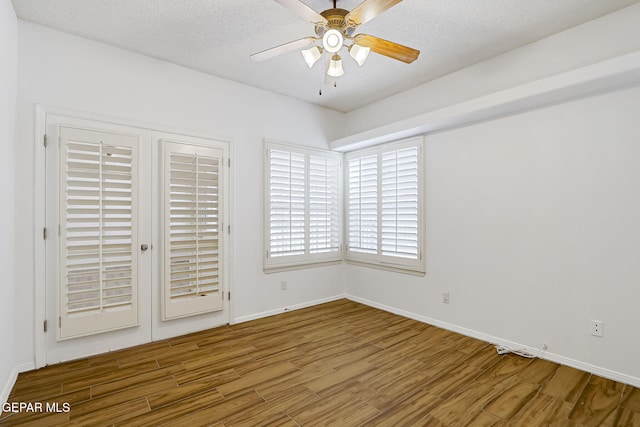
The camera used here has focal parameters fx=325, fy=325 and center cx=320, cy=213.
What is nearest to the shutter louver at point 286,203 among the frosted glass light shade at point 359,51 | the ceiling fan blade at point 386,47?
the frosted glass light shade at point 359,51

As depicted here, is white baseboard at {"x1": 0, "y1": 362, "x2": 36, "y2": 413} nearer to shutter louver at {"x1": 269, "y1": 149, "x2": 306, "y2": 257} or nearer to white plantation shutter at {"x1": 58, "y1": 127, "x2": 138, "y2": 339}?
white plantation shutter at {"x1": 58, "y1": 127, "x2": 138, "y2": 339}

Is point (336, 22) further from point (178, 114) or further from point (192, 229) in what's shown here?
point (192, 229)

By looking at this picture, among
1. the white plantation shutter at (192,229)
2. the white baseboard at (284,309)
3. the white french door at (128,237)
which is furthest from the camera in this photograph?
the white baseboard at (284,309)

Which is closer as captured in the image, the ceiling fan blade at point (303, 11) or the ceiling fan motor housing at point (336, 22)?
the ceiling fan blade at point (303, 11)

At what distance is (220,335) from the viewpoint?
335 cm

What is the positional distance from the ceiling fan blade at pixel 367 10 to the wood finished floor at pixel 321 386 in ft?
8.01

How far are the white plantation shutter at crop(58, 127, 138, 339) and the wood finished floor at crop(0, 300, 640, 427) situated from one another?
1.30 ft

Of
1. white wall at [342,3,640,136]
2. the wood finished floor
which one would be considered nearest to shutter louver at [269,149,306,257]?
the wood finished floor

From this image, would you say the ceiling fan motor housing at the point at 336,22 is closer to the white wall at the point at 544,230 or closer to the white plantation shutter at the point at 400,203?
the white wall at the point at 544,230

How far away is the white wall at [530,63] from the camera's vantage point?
2432 mm

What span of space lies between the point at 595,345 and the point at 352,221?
287 cm

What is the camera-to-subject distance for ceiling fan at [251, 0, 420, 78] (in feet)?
6.15

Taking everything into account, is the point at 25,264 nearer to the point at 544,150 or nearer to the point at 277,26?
the point at 277,26

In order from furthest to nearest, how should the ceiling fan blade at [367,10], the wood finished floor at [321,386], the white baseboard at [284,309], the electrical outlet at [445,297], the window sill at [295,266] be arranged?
the window sill at [295,266], the white baseboard at [284,309], the electrical outlet at [445,297], the wood finished floor at [321,386], the ceiling fan blade at [367,10]
